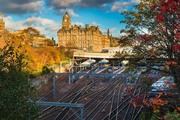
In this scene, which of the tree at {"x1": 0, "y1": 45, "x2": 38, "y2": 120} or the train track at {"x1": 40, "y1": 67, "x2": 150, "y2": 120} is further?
the train track at {"x1": 40, "y1": 67, "x2": 150, "y2": 120}

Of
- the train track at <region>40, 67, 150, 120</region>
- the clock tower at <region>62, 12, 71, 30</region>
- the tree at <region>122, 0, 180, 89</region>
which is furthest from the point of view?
the clock tower at <region>62, 12, 71, 30</region>

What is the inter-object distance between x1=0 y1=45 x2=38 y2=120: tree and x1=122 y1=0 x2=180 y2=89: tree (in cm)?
274

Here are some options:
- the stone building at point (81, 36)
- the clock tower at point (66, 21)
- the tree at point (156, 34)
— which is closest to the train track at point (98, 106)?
the tree at point (156, 34)

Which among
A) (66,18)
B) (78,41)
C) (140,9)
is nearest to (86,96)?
(140,9)

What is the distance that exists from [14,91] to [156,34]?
3.34 metres

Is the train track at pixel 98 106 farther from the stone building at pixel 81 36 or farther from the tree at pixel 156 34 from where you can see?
the stone building at pixel 81 36

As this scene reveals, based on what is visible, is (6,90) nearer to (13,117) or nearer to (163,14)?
(13,117)

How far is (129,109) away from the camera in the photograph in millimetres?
16750

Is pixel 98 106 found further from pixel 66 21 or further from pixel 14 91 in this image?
pixel 66 21

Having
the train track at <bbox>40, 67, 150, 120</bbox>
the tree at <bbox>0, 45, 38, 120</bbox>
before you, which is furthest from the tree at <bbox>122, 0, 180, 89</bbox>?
the train track at <bbox>40, 67, 150, 120</bbox>

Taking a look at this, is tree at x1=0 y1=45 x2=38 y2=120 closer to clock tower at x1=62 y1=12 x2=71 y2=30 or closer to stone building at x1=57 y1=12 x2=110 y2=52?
stone building at x1=57 y1=12 x2=110 y2=52

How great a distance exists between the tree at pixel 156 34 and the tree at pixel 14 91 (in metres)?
2.74

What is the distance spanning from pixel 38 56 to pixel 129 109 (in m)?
17.4

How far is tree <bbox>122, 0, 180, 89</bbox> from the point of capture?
557cm
